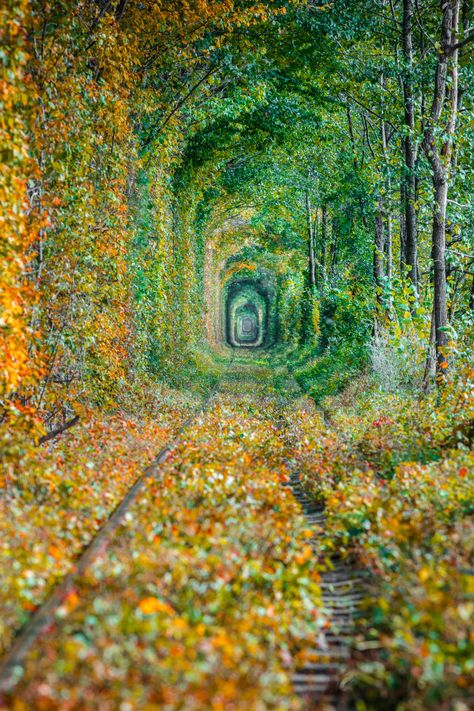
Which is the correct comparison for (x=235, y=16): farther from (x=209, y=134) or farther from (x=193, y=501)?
(x=193, y=501)

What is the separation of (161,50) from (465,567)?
39.5 feet

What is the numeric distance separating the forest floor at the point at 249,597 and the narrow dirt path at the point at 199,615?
0.03 feet

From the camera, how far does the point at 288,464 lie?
8969 mm

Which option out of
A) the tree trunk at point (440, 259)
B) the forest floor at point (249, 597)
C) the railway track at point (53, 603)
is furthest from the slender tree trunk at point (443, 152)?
the railway track at point (53, 603)

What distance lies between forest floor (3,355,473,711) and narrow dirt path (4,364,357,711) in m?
0.01

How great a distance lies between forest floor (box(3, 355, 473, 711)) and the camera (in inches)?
125

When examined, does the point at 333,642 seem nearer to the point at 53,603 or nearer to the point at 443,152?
the point at 53,603

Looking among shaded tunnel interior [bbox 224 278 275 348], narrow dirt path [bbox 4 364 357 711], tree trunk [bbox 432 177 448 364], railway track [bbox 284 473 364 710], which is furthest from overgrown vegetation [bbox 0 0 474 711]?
shaded tunnel interior [bbox 224 278 275 348]

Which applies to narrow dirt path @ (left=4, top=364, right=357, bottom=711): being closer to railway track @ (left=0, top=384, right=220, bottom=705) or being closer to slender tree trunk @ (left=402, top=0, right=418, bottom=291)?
railway track @ (left=0, top=384, right=220, bottom=705)

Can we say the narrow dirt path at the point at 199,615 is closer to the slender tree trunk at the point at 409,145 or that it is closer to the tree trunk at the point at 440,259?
the tree trunk at the point at 440,259

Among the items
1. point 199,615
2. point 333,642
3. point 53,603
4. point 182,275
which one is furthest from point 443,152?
point 182,275

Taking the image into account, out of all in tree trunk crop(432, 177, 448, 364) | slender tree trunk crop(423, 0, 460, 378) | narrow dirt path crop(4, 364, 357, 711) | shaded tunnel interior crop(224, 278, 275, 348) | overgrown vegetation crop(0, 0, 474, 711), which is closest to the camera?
narrow dirt path crop(4, 364, 357, 711)

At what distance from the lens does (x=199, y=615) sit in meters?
3.84

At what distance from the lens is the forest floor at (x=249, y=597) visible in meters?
3.19
